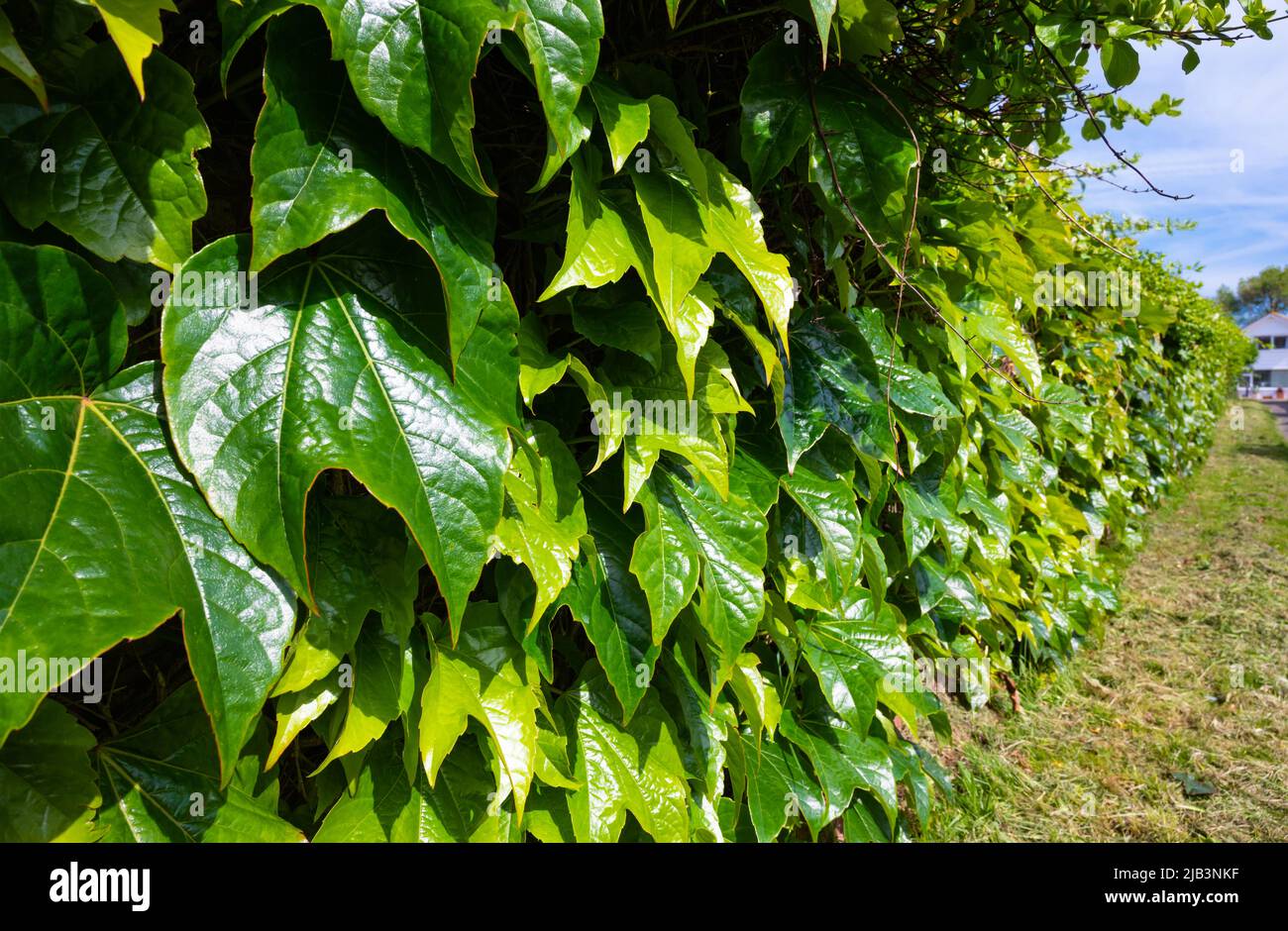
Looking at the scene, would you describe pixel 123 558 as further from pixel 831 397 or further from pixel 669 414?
pixel 831 397

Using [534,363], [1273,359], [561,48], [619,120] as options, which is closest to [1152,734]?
[534,363]

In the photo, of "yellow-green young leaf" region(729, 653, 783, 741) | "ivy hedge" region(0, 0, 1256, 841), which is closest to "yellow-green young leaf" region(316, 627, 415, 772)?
Result: "ivy hedge" region(0, 0, 1256, 841)

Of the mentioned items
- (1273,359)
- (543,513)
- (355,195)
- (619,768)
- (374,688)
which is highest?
(1273,359)

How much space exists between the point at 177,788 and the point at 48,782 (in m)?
0.17

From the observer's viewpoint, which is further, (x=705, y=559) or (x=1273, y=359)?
(x=1273, y=359)

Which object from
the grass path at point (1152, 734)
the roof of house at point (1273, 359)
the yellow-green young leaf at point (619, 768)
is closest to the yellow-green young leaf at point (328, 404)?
the yellow-green young leaf at point (619, 768)

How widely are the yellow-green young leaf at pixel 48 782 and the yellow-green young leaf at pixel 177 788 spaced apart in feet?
0.22

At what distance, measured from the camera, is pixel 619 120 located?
1136 mm

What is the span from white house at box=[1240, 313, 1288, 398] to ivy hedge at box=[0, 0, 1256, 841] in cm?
7302

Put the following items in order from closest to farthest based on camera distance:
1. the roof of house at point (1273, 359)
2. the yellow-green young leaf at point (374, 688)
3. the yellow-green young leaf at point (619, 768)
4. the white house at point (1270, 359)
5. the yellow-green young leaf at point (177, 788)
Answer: the yellow-green young leaf at point (177, 788)
the yellow-green young leaf at point (374, 688)
the yellow-green young leaf at point (619, 768)
the white house at point (1270, 359)
the roof of house at point (1273, 359)

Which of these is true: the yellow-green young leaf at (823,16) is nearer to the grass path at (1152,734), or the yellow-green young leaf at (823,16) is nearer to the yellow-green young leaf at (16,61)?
the yellow-green young leaf at (16,61)

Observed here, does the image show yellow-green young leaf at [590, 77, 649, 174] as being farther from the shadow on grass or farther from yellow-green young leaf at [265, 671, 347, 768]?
the shadow on grass

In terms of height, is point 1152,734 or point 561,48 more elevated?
point 561,48

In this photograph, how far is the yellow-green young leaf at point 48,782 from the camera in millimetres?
893
